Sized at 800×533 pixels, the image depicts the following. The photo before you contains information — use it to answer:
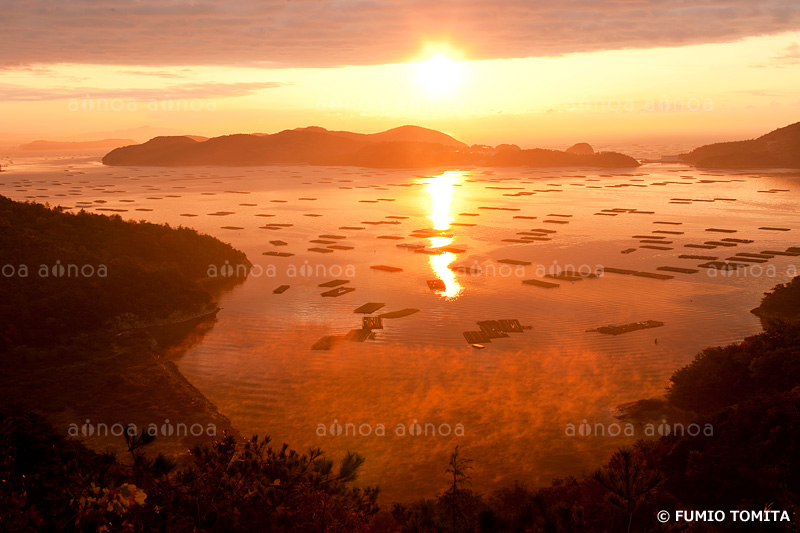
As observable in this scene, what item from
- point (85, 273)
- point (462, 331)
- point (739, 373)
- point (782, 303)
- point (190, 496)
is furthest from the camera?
point (85, 273)

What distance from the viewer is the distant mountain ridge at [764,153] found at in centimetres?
16712

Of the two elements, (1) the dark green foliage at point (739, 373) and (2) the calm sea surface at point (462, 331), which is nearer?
(2) the calm sea surface at point (462, 331)

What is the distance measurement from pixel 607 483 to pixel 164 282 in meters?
33.8

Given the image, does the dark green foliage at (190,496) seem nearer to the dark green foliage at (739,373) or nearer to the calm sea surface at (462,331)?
the calm sea surface at (462,331)

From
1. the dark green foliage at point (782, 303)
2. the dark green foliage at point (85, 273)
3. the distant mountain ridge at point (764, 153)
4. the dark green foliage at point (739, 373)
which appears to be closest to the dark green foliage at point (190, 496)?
the dark green foliage at point (739, 373)

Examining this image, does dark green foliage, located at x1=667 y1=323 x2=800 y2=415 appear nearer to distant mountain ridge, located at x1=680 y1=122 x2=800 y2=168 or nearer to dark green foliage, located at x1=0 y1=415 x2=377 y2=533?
dark green foliage, located at x1=0 y1=415 x2=377 y2=533

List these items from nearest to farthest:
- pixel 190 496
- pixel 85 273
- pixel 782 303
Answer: pixel 190 496 → pixel 782 303 → pixel 85 273

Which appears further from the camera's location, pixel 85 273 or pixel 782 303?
pixel 85 273

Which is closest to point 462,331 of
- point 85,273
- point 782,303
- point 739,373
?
point 739,373

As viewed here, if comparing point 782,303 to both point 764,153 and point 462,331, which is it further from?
point 764,153

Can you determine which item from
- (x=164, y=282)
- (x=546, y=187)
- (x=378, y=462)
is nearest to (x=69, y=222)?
(x=164, y=282)

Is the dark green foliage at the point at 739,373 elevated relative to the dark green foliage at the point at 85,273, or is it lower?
lower

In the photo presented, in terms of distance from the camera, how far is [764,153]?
172 metres

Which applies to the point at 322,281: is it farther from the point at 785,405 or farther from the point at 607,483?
the point at 607,483
